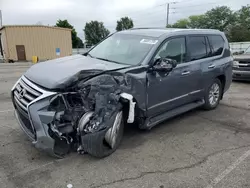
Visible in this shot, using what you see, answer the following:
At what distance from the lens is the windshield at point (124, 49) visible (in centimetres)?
→ 419

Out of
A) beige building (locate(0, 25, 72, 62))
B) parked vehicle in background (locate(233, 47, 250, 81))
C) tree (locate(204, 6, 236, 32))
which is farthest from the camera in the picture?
tree (locate(204, 6, 236, 32))

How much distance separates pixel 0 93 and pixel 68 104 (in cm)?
523

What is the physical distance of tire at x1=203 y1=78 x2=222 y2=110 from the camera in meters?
5.62

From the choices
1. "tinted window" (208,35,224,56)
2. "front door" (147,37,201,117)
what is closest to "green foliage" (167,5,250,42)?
"tinted window" (208,35,224,56)

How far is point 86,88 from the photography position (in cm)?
329

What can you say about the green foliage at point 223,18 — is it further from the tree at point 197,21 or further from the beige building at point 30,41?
the beige building at point 30,41

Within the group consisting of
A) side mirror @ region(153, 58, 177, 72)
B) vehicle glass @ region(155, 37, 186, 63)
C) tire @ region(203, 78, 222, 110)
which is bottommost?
tire @ region(203, 78, 222, 110)

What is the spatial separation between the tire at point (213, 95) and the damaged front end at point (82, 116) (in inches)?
109

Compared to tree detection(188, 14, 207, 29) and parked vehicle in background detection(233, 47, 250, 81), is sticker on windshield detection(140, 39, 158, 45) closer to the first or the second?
parked vehicle in background detection(233, 47, 250, 81)

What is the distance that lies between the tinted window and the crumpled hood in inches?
111

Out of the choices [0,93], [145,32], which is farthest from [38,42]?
[145,32]

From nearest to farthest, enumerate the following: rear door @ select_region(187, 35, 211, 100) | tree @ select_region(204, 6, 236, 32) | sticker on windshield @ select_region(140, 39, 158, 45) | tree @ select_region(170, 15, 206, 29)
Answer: sticker on windshield @ select_region(140, 39, 158, 45), rear door @ select_region(187, 35, 211, 100), tree @ select_region(204, 6, 236, 32), tree @ select_region(170, 15, 206, 29)

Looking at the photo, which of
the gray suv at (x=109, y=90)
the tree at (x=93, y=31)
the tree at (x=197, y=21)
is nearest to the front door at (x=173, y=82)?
the gray suv at (x=109, y=90)

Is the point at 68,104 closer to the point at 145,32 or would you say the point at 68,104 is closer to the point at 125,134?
the point at 125,134
